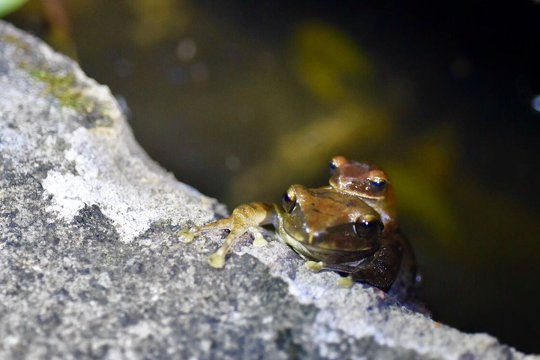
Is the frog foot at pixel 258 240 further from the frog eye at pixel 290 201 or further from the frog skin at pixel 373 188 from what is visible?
the frog skin at pixel 373 188

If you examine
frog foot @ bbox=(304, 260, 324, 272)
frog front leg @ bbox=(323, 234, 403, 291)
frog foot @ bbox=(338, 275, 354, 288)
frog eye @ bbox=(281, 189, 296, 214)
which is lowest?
frog front leg @ bbox=(323, 234, 403, 291)

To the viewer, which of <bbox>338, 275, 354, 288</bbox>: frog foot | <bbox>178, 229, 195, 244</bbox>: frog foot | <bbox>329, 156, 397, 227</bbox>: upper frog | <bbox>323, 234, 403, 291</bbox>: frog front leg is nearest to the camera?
<bbox>338, 275, 354, 288</bbox>: frog foot

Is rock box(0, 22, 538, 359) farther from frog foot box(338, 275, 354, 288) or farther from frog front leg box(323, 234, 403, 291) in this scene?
frog front leg box(323, 234, 403, 291)

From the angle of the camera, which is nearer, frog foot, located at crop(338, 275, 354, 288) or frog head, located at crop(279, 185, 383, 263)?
frog foot, located at crop(338, 275, 354, 288)

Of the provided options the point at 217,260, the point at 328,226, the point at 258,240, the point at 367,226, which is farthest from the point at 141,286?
the point at 367,226

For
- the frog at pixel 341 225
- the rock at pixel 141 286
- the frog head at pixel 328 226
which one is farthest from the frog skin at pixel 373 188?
the rock at pixel 141 286

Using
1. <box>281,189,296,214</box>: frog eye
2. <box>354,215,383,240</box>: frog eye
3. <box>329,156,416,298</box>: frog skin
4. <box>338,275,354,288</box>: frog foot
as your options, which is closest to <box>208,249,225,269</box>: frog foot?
<box>338,275,354,288</box>: frog foot

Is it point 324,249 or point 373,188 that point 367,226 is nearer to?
point 324,249

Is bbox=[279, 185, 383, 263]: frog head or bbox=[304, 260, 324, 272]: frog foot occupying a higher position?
bbox=[304, 260, 324, 272]: frog foot
